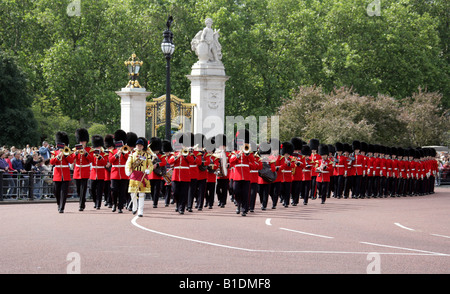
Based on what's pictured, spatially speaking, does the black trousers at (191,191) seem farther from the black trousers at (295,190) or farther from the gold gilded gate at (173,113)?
the gold gilded gate at (173,113)

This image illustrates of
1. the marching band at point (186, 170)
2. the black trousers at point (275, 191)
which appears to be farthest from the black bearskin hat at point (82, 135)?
the black trousers at point (275, 191)

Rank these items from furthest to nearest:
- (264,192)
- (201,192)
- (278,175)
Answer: (278,175)
(264,192)
(201,192)

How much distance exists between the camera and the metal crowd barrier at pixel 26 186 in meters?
21.4

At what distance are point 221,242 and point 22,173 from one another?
38.2 feet

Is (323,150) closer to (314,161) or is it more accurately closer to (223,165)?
(314,161)

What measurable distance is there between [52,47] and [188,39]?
830 cm

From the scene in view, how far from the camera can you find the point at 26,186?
21812 mm

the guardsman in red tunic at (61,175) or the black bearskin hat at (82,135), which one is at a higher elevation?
the black bearskin hat at (82,135)

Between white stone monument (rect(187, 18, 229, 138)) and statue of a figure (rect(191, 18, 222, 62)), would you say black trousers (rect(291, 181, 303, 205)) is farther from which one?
statue of a figure (rect(191, 18, 222, 62))

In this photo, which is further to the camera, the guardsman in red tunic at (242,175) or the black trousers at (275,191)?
the black trousers at (275,191)

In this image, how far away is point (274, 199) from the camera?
20234 millimetres

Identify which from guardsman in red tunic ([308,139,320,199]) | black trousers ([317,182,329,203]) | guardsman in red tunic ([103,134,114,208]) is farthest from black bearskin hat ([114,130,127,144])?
black trousers ([317,182,329,203])

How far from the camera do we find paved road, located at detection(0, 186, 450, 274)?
30.1ft

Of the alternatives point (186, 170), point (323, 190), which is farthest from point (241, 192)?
point (323, 190)
